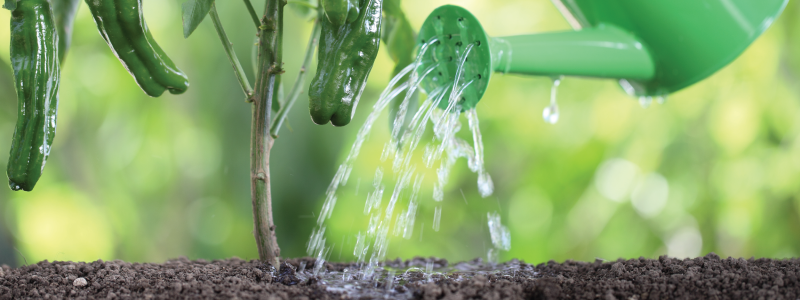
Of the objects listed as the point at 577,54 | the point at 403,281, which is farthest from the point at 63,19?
the point at 577,54

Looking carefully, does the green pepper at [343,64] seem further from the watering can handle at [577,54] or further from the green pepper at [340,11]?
Answer: the watering can handle at [577,54]

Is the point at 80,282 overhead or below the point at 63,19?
below

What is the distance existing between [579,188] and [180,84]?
1.18 metres

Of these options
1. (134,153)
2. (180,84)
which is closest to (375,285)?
(180,84)

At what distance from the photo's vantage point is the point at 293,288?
548 mm

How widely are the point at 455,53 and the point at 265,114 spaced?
22 centimetres

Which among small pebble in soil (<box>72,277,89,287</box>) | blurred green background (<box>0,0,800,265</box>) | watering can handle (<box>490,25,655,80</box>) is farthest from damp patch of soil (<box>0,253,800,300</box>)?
blurred green background (<box>0,0,800,265</box>)

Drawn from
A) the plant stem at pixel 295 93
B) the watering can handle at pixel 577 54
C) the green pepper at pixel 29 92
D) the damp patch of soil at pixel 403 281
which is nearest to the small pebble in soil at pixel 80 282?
the damp patch of soil at pixel 403 281

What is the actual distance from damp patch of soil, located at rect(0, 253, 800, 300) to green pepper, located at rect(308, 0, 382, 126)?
0.58ft

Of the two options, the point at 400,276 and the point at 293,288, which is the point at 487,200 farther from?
the point at 293,288

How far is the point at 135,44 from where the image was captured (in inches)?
21.7

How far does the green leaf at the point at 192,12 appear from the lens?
1.66 feet

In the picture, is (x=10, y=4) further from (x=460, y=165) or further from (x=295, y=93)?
(x=460, y=165)

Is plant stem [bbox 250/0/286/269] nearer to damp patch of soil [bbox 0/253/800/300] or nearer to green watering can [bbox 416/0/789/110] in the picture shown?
damp patch of soil [bbox 0/253/800/300]
